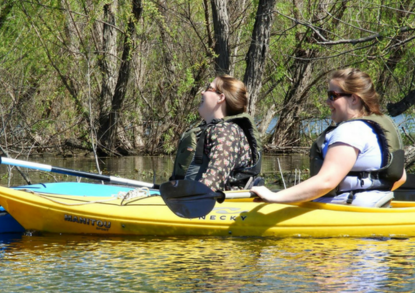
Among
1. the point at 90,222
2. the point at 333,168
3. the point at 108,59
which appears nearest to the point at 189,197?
the point at 333,168

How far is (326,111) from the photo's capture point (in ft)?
35.4

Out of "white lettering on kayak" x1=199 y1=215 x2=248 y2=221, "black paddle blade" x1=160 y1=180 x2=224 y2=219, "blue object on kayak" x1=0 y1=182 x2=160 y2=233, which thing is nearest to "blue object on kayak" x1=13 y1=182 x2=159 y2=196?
"blue object on kayak" x1=0 y1=182 x2=160 y2=233

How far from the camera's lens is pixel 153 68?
1052cm

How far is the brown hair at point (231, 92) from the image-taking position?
4016 millimetres

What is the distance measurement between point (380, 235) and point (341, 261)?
0.61 m

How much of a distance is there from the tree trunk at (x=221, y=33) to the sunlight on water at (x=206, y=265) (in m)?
4.84

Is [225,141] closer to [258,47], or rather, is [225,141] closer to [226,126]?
[226,126]

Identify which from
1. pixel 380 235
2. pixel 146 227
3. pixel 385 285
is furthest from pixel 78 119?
pixel 385 285

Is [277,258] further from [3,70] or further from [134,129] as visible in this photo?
[134,129]

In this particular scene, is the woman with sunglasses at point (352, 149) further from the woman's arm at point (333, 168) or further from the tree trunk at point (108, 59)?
the tree trunk at point (108, 59)

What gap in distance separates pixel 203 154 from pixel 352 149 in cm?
100

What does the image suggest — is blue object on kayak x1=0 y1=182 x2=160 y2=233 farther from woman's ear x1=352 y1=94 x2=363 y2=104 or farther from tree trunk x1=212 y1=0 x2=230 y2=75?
tree trunk x1=212 y1=0 x2=230 y2=75

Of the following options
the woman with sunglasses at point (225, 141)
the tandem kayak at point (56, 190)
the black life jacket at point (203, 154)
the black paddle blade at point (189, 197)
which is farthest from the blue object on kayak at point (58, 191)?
the black paddle blade at point (189, 197)

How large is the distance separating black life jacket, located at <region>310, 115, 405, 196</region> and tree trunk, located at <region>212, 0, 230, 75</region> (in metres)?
4.99
